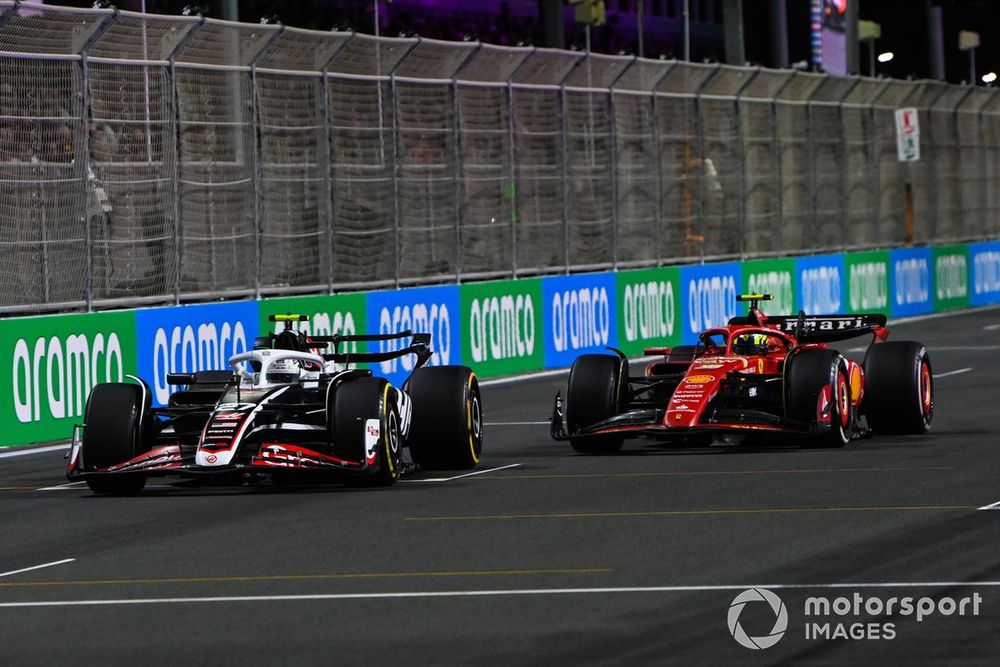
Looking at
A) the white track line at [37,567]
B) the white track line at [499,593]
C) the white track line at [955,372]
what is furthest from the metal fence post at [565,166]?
the white track line at [499,593]

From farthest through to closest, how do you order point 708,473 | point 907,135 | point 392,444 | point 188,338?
1. point 907,135
2. point 188,338
3. point 708,473
4. point 392,444

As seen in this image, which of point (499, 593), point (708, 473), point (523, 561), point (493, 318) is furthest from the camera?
point (493, 318)

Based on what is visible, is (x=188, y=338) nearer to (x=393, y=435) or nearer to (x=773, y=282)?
(x=393, y=435)

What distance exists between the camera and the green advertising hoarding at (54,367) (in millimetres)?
16562

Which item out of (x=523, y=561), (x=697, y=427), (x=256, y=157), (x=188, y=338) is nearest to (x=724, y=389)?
(x=697, y=427)

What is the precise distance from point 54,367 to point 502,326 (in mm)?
8129

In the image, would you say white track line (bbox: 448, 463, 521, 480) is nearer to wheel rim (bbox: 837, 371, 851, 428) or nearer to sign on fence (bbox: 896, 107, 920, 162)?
wheel rim (bbox: 837, 371, 851, 428)

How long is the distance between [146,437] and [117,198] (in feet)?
19.9

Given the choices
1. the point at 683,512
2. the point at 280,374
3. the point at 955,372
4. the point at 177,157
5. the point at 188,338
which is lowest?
the point at 683,512

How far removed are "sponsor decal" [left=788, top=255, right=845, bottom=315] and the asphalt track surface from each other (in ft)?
58.5

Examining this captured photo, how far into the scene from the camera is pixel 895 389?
15500 millimetres

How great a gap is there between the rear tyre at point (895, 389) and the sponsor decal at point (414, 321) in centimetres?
709

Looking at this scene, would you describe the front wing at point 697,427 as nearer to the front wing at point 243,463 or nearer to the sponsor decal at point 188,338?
the front wing at point 243,463

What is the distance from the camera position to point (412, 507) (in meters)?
11.9
